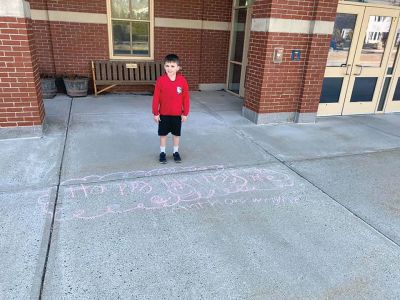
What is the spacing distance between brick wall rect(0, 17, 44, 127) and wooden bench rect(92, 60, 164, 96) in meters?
3.16

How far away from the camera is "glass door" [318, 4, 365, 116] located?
21.5 ft

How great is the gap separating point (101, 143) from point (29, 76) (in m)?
1.43

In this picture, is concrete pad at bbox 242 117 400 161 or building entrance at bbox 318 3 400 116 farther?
building entrance at bbox 318 3 400 116

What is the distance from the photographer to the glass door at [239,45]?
839cm

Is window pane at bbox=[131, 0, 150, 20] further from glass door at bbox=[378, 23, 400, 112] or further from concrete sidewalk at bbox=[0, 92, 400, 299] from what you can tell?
glass door at bbox=[378, 23, 400, 112]

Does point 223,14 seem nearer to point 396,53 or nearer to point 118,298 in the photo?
point 396,53

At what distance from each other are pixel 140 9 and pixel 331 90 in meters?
5.08

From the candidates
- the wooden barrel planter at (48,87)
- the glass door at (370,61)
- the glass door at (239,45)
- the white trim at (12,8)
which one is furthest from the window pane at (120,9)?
the glass door at (370,61)

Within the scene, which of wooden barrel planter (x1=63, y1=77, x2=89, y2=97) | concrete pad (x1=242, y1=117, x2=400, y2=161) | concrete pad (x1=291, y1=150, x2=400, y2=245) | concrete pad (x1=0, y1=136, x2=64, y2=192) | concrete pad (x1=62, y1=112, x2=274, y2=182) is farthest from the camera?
wooden barrel planter (x1=63, y1=77, x2=89, y2=97)

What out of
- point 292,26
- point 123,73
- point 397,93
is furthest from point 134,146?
point 397,93

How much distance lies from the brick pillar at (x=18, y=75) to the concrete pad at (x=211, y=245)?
1.97 meters

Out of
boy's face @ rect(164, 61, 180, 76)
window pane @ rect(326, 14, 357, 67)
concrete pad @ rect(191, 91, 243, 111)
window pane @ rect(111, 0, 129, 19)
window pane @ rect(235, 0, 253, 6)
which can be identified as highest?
window pane @ rect(235, 0, 253, 6)

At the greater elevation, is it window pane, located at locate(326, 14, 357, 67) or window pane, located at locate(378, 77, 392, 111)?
window pane, located at locate(326, 14, 357, 67)

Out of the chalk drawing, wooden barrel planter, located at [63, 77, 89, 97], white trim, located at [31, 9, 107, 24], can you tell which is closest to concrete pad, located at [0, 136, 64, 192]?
the chalk drawing
